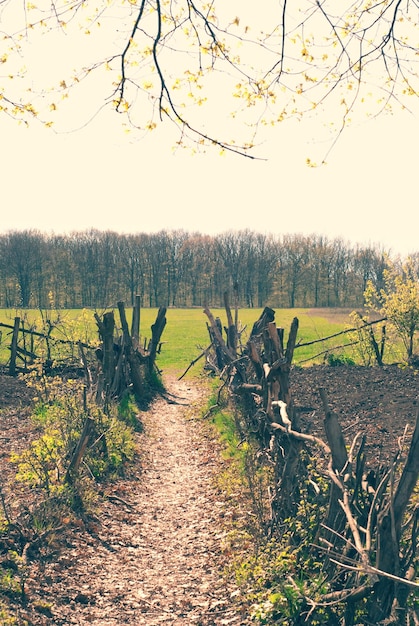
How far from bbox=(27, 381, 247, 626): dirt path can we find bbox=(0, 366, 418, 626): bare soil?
0.03 feet

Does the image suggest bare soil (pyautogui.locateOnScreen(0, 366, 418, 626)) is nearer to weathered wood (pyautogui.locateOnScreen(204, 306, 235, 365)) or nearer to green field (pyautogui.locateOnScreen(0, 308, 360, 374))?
weathered wood (pyautogui.locateOnScreen(204, 306, 235, 365))

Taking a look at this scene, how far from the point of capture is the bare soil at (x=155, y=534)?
4.89 meters

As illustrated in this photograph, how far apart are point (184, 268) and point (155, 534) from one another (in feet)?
189

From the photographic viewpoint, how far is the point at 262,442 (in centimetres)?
790

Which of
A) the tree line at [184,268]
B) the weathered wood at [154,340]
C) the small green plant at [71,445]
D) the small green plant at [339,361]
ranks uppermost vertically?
the tree line at [184,268]

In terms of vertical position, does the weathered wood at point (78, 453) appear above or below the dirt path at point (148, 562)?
above

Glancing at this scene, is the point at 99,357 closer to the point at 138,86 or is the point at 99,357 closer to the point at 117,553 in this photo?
the point at 117,553

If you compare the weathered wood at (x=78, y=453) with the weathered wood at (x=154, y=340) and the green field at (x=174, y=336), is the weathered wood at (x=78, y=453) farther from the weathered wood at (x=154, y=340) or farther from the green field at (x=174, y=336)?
the weathered wood at (x=154, y=340)

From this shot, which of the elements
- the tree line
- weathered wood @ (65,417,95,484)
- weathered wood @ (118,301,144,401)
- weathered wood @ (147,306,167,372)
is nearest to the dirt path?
weathered wood @ (65,417,95,484)

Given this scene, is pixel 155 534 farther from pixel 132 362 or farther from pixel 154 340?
pixel 154 340

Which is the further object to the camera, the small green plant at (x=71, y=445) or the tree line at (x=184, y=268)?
the tree line at (x=184, y=268)

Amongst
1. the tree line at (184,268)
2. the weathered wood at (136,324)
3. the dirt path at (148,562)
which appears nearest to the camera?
the dirt path at (148,562)

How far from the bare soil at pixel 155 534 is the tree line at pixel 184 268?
163 ft

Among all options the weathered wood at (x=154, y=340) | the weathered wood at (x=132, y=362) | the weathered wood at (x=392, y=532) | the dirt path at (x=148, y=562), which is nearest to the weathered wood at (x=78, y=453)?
the dirt path at (x=148, y=562)
